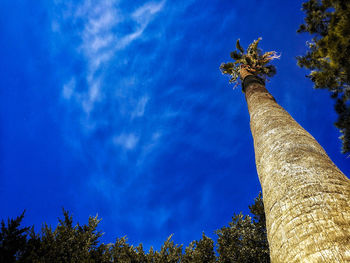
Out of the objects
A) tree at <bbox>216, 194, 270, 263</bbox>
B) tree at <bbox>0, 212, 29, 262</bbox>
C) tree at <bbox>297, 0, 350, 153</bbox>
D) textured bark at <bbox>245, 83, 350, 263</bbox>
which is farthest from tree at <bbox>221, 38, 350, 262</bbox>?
tree at <bbox>0, 212, 29, 262</bbox>

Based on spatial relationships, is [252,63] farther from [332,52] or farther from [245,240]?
[245,240]

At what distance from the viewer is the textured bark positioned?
6.51ft

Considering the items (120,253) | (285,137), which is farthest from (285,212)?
(120,253)

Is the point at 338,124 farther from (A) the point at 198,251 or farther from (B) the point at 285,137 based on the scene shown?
(A) the point at 198,251

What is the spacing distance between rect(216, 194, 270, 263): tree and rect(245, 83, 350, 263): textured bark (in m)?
10.1

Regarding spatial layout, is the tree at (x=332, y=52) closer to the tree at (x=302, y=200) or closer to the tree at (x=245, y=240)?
the tree at (x=302, y=200)

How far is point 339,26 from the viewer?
3.24 meters

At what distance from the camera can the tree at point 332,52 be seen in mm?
3301

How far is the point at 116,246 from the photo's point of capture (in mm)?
12422

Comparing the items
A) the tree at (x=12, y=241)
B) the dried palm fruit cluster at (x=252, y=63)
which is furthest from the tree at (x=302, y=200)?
the tree at (x=12, y=241)

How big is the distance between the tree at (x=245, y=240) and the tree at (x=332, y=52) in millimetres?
8162

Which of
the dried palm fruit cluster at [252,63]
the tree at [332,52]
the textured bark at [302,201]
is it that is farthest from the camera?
the dried palm fruit cluster at [252,63]

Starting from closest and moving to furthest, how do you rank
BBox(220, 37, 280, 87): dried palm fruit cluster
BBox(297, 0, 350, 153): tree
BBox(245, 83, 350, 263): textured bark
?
1. BBox(245, 83, 350, 263): textured bark
2. BBox(297, 0, 350, 153): tree
3. BBox(220, 37, 280, 87): dried palm fruit cluster

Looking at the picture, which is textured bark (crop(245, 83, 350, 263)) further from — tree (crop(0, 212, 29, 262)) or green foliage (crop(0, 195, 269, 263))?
tree (crop(0, 212, 29, 262))
